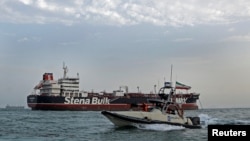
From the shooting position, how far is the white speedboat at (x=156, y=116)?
103 ft

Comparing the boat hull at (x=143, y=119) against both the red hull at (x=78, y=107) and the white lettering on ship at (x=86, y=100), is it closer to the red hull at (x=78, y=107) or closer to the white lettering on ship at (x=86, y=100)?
the red hull at (x=78, y=107)

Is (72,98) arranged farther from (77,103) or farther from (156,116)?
(156,116)

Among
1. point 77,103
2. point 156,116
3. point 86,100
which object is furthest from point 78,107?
point 156,116

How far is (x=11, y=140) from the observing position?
23984 mm

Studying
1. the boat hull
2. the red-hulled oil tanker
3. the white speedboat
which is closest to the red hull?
the red-hulled oil tanker

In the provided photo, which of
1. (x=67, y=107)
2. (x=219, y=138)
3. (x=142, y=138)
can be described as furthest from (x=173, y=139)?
(x=67, y=107)

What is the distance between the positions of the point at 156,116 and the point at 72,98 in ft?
254

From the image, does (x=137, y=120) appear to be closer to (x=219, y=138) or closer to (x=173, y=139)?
(x=173, y=139)

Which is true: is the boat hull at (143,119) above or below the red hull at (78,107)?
above

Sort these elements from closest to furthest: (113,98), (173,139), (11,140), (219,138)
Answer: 1. (219,138)
2. (11,140)
3. (173,139)
4. (113,98)

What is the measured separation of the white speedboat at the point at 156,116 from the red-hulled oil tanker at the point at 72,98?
70814mm

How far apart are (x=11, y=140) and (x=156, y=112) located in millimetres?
11962

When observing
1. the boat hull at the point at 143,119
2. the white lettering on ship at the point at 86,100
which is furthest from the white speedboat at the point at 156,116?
the white lettering on ship at the point at 86,100

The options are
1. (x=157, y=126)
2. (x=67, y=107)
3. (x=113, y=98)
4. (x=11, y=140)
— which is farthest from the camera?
(x=113, y=98)
